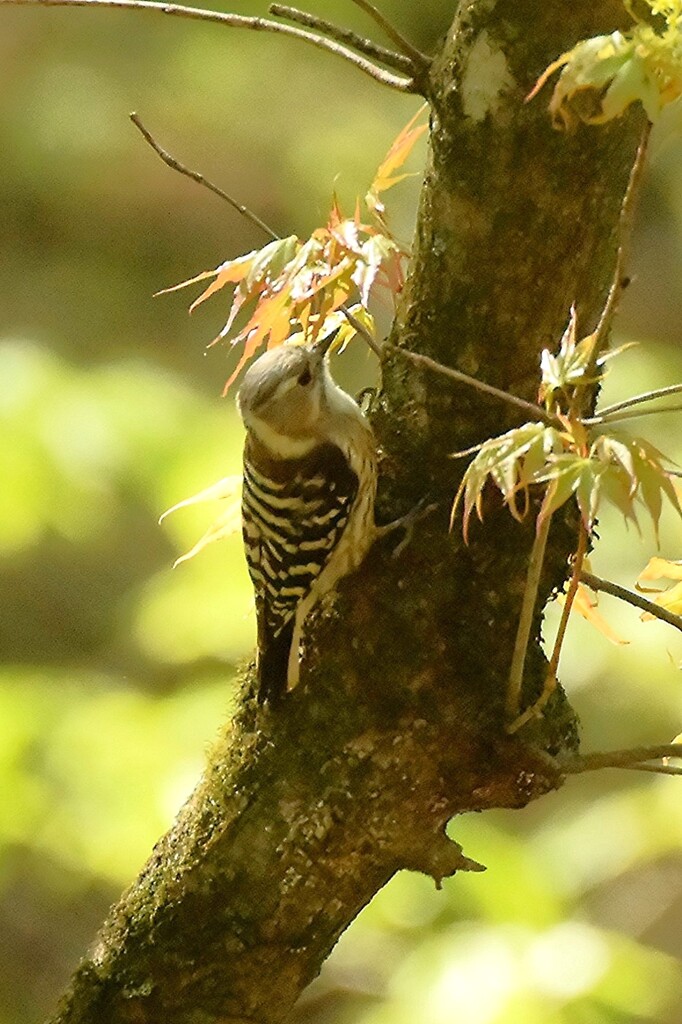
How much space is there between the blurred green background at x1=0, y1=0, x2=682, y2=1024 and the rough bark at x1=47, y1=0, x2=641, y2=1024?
0.23 metres

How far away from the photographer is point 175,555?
4.27m

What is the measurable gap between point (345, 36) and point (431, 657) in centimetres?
60

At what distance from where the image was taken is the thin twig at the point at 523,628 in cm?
105

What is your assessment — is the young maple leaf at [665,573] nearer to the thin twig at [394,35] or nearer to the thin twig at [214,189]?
the thin twig at [214,189]

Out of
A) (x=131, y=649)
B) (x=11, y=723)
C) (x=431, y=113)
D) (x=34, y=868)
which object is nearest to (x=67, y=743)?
(x=11, y=723)

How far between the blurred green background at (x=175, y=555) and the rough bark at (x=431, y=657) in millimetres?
234

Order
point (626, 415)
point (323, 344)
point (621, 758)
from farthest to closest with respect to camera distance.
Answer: point (323, 344) → point (621, 758) → point (626, 415)

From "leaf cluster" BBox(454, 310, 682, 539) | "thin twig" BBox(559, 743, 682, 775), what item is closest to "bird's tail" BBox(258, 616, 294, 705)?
"thin twig" BBox(559, 743, 682, 775)

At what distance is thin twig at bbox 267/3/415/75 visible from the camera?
1.08 m

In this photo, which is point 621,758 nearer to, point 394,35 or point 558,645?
point 558,645

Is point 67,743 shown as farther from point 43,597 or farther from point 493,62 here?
point 43,597

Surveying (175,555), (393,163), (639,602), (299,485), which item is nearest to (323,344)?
(299,485)

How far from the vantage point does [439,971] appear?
216cm

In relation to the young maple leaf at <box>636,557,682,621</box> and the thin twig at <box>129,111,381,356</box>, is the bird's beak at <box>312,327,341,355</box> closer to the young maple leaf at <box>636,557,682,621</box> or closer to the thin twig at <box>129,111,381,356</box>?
the thin twig at <box>129,111,381,356</box>
